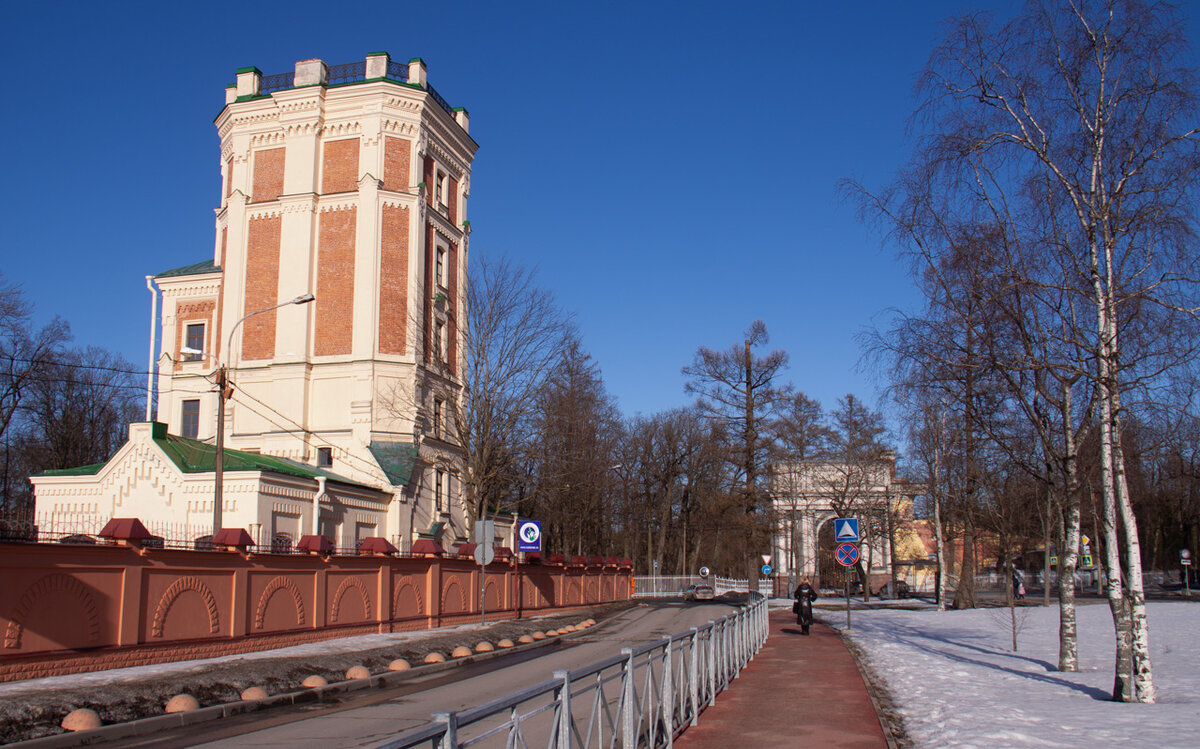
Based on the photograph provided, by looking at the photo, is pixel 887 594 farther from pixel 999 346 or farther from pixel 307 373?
pixel 999 346

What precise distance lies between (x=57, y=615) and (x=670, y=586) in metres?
49.0

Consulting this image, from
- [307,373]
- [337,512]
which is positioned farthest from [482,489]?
[307,373]

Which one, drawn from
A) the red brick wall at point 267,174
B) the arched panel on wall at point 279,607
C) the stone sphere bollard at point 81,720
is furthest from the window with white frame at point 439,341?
the stone sphere bollard at point 81,720

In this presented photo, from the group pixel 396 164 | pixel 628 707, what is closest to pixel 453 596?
pixel 396 164

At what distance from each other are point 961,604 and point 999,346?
24602 millimetres

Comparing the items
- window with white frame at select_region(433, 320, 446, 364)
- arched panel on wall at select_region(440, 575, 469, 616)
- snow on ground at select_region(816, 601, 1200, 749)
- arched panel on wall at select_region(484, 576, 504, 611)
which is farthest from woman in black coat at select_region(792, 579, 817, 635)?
window with white frame at select_region(433, 320, 446, 364)

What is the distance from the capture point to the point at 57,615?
13.7 metres

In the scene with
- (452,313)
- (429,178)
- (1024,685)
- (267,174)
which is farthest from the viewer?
(452,313)

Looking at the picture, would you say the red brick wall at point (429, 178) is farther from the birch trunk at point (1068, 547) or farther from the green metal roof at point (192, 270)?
the birch trunk at point (1068, 547)

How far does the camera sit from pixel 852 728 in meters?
10.3

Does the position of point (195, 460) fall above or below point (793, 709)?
above

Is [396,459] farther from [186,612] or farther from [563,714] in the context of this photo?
[563,714]

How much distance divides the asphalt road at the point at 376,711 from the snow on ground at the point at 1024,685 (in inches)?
175

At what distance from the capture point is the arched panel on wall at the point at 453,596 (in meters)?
27.3
